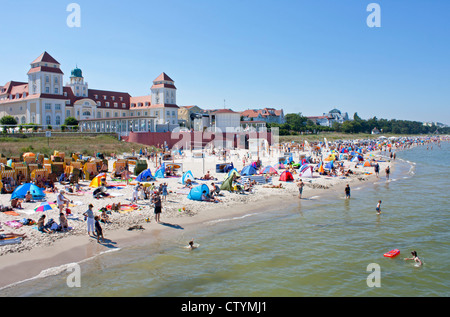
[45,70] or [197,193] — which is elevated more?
[45,70]

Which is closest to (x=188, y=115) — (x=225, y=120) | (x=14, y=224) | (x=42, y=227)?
(x=225, y=120)

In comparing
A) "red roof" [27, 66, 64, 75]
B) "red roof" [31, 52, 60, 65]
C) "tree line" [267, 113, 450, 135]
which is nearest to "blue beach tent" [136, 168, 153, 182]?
"red roof" [27, 66, 64, 75]

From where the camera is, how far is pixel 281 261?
39.3ft

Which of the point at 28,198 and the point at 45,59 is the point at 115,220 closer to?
the point at 28,198

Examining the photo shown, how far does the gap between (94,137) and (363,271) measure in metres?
43.9

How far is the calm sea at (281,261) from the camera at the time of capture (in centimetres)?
990

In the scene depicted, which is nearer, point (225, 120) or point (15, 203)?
point (15, 203)

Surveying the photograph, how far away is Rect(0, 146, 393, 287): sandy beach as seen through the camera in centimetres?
1072

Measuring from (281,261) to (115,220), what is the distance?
7.16 m

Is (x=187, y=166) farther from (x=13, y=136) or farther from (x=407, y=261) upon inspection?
(x=13, y=136)

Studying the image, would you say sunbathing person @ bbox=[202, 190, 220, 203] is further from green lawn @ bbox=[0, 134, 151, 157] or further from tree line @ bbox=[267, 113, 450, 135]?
tree line @ bbox=[267, 113, 450, 135]

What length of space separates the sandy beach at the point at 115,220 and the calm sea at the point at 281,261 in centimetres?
65

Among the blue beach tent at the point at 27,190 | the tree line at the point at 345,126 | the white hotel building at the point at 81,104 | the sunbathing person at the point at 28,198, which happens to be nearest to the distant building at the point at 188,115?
the white hotel building at the point at 81,104
